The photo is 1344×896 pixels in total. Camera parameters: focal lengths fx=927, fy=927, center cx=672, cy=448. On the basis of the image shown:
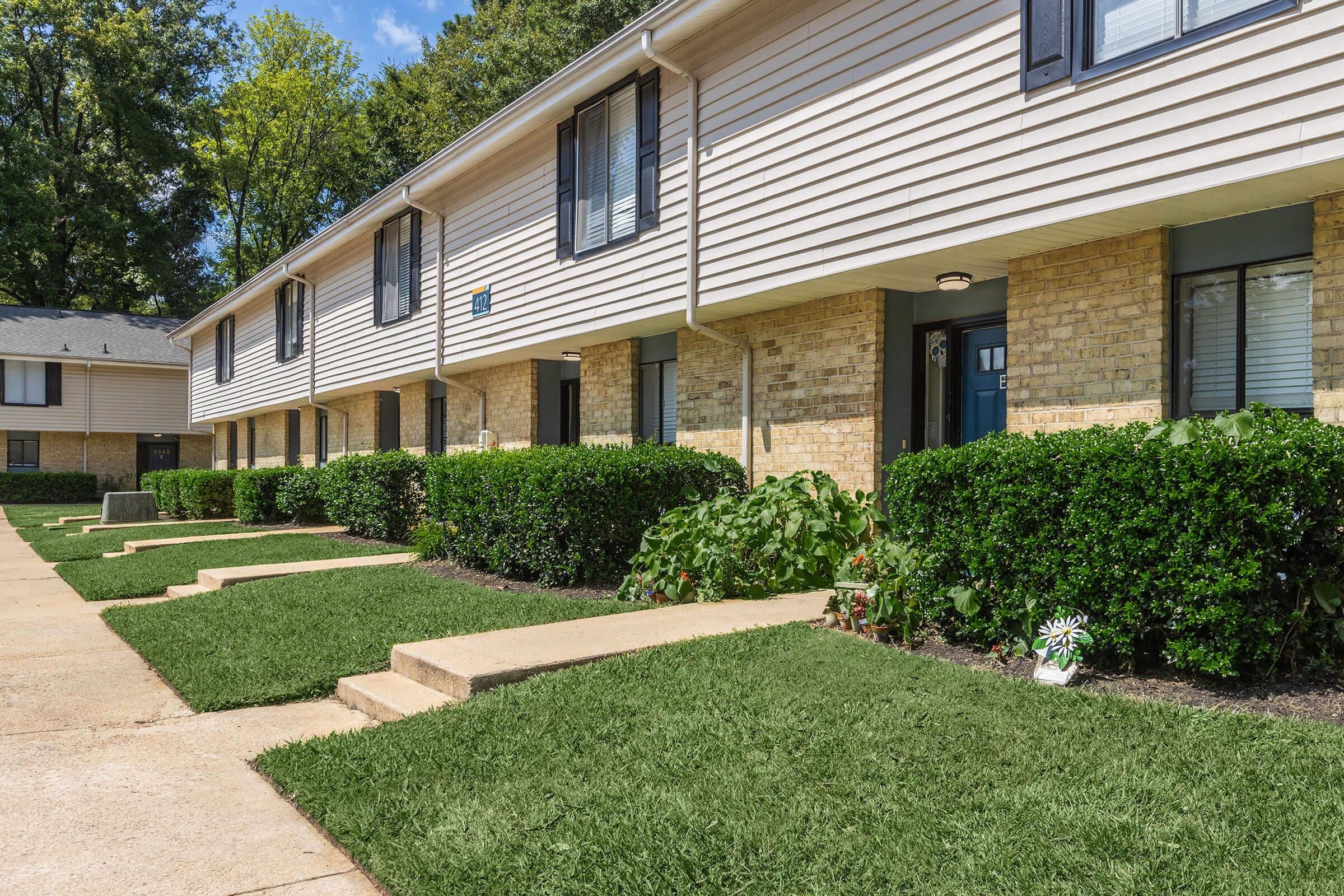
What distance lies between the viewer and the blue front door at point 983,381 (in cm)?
769

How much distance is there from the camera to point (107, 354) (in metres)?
32.2

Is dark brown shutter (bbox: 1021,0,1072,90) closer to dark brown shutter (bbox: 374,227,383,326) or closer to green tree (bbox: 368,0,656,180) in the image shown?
dark brown shutter (bbox: 374,227,383,326)

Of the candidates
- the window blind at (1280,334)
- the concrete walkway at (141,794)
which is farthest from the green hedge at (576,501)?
the window blind at (1280,334)

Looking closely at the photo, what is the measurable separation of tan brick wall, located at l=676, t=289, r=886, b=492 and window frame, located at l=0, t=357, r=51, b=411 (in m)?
30.1

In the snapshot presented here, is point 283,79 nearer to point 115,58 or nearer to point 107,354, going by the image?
point 115,58

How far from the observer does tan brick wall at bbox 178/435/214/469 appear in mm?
35625

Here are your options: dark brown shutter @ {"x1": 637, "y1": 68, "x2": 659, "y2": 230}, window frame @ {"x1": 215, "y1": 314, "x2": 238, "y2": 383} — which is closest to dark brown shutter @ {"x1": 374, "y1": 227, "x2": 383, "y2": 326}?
dark brown shutter @ {"x1": 637, "y1": 68, "x2": 659, "y2": 230}

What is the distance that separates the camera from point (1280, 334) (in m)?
5.70

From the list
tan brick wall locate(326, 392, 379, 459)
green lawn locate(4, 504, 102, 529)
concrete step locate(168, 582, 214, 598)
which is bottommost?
green lawn locate(4, 504, 102, 529)

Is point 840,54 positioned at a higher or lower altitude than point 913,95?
higher

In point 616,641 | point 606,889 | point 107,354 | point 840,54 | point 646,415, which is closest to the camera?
point 606,889

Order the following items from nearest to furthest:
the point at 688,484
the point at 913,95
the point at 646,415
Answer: the point at 913,95
the point at 688,484
the point at 646,415

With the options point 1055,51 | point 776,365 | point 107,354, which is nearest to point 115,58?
point 107,354

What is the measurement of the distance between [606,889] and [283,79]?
136 feet
